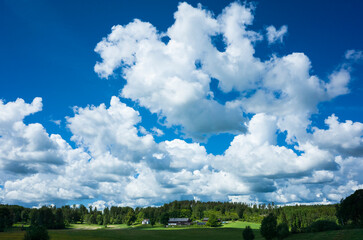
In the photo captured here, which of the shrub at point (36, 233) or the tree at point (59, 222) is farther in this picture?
the tree at point (59, 222)

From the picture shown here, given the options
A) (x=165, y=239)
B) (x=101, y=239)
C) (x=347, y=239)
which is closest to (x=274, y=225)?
(x=347, y=239)

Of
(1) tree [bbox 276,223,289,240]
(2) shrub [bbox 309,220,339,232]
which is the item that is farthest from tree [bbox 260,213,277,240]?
(2) shrub [bbox 309,220,339,232]

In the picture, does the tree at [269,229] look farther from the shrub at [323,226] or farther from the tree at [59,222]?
the tree at [59,222]

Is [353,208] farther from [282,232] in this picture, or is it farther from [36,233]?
[36,233]

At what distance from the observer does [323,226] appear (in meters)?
80.9

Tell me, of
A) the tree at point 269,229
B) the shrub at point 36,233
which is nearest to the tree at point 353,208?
the tree at point 269,229

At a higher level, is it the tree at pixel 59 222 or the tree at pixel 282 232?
the tree at pixel 282 232

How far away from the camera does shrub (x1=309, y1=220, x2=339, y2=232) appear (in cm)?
7969

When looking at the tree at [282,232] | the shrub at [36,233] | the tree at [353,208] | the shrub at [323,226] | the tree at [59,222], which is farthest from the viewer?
the tree at [59,222]

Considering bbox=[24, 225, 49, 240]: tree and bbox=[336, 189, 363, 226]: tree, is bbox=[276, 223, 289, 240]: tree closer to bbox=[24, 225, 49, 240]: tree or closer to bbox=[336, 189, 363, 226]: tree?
bbox=[336, 189, 363, 226]: tree

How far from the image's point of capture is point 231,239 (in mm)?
95562

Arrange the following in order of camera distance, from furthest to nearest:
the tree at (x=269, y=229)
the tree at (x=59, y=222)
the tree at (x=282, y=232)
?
1. the tree at (x=59, y=222)
2. the tree at (x=282, y=232)
3. the tree at (x=269, y=229)

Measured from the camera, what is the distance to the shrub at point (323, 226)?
7969 cm

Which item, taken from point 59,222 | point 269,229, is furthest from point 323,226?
point 59,222
